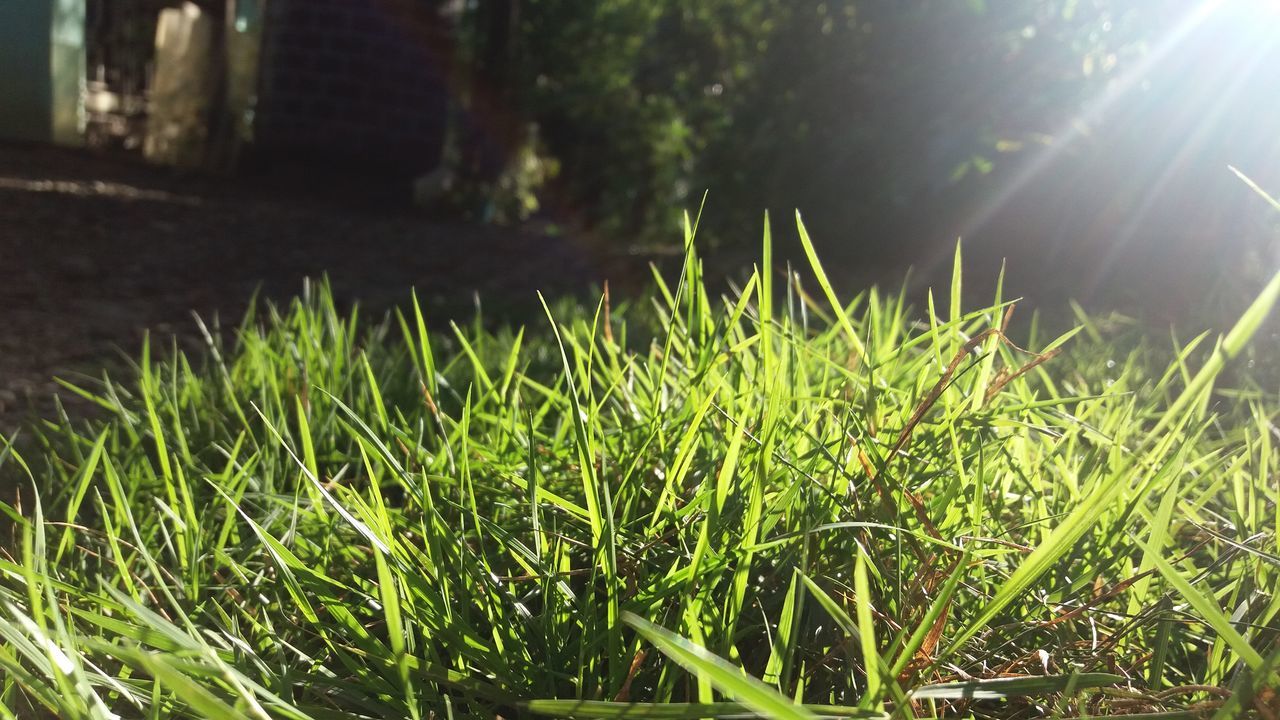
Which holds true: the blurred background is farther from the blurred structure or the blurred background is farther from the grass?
the grass

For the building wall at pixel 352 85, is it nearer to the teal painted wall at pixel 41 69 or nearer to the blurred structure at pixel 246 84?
the blurred structure at pixel 246 84

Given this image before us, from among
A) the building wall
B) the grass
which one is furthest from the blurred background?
the building wall

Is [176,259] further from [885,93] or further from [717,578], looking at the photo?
[717,578]

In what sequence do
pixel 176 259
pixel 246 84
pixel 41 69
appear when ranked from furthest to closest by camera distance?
pixel 246 84 → pixel 41 69 → pixel 176 259

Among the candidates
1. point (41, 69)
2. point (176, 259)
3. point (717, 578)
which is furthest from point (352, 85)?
point (717, 578)

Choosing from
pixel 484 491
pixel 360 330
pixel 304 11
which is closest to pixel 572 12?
pixel 304 11

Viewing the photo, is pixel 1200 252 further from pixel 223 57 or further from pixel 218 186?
pixel 223 57
